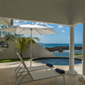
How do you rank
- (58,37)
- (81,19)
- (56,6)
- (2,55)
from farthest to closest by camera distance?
(58,37)
(2,55)
(56,6)
(81,19)

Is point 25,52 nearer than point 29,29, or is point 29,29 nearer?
point 29,29

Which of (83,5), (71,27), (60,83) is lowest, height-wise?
(60,83)

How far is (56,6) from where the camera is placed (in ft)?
15.6

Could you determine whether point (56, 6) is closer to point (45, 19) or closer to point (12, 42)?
point (45, 19)

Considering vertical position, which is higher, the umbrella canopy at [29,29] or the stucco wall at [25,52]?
the umbrella canopy at [29,29]

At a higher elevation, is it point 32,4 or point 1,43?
point 32,4

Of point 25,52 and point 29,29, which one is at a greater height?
point 29,29

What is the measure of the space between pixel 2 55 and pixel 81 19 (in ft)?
31.9

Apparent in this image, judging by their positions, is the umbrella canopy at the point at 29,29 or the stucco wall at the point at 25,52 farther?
the stucco wall at the point at 25,52

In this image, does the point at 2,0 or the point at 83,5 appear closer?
the point at 2,0

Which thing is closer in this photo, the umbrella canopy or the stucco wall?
the umbrella canopy

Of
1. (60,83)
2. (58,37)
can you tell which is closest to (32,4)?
(60,83)

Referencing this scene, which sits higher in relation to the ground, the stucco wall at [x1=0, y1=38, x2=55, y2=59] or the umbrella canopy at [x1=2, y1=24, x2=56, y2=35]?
the umbrella canopy at [x1=2, y1=24, x2=56, y2=35]

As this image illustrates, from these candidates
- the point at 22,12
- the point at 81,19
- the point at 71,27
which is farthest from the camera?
the point at 71,27
